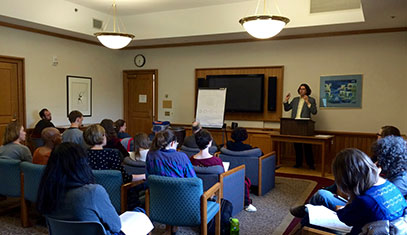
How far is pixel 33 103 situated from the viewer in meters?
6.18

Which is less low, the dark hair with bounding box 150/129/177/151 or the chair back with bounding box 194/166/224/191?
the dark hair with bounding box 150/129/177/151

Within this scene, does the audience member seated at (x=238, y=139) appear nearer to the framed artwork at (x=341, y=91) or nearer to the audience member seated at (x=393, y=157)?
the audience member seated at (x=393, y=157)

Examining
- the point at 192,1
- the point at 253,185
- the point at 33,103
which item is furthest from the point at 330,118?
the point at 33,103

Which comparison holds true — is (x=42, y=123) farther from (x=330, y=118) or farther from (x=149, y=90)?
(x=330, y=118)

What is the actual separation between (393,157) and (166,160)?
1.72 meters

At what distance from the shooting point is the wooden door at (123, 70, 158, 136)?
8031mm

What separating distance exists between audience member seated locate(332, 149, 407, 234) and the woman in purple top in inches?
52.4

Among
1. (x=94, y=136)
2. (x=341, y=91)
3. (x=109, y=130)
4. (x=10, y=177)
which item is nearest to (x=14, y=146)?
(x=10, y=177)

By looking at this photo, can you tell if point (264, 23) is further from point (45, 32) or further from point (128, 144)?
point (45, 32)

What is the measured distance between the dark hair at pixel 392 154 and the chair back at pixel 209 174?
1381 millimetres

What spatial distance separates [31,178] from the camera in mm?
3043

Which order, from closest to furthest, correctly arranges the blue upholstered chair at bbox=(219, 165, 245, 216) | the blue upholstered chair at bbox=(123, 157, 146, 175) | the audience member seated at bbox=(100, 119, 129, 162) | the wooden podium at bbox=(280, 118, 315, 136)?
the blue upholstered chair at bbox=(219, 165, 245, 216) → the blue upholstered chair at bbox=(123, 157, 146, 175) → the audience member seated at bbox=(100, 119, 129, 162) → the wooden podium at bbox=(280, 118, 315, 136)

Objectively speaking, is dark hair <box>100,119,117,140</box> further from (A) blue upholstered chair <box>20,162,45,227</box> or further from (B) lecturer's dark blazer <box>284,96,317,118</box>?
(B) lecturer's dark blazer <box>284,96,317,118</box>

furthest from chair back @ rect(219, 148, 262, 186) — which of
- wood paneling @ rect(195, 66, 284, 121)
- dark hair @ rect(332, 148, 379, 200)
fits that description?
wood paneling @ rect(195, 66, 284, 121)
